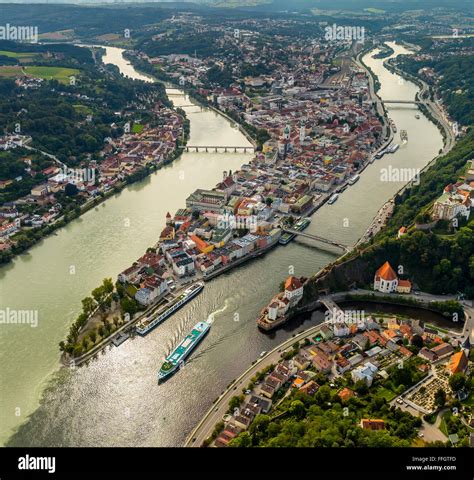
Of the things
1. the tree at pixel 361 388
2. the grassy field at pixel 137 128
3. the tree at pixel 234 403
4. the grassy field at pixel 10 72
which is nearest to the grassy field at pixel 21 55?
Answer: the grassy field at pixel 10 72

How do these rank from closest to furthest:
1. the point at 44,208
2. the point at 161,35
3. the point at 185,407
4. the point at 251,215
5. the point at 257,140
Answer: the point at 185,407
the point at 251,215
the point at 44,208
the point at 257,140
the point at 161,35

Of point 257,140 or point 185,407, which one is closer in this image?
point 185,407

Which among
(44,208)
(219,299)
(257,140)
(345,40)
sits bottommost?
(219,299)

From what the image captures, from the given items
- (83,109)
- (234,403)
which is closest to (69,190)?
(83,109)

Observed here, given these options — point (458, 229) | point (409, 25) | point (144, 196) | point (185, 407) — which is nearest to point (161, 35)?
point (409, 25)
